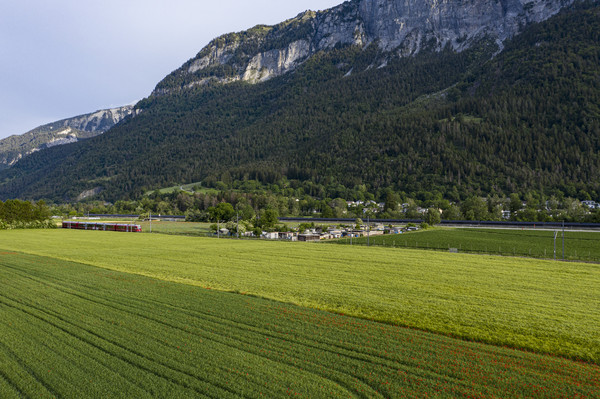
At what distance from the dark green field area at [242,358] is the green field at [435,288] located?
1.90m

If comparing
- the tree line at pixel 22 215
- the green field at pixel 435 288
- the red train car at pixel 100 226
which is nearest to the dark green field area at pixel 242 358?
the green field at pixel 435 288

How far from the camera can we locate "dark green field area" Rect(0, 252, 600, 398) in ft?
31.8

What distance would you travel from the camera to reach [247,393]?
938cm

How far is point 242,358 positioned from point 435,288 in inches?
624

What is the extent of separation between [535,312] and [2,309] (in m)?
25.7

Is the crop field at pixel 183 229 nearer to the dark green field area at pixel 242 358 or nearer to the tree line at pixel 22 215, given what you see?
the tree line at pixel 22 215

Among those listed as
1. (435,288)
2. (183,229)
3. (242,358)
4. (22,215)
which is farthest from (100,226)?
(242,358)

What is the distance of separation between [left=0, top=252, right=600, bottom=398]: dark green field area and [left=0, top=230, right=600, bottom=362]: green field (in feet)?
6.25

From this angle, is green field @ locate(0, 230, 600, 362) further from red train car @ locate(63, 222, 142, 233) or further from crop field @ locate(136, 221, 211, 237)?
red train car @ locate(63, 222, 142, 233)

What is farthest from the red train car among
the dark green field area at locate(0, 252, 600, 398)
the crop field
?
the dark green field area at locate(0, 252, 600, 398)

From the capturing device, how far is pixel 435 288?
2328 centimetres

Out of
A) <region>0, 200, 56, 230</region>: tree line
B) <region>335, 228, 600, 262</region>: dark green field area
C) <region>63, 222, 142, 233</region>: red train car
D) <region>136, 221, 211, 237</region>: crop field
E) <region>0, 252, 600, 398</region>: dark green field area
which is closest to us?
<region>0, 252, 600, 398</region>: dark green field area

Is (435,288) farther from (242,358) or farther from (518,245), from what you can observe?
(518,245)

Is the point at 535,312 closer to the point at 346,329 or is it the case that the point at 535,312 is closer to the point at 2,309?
the point at 346,329
